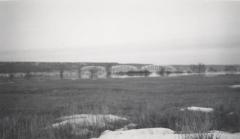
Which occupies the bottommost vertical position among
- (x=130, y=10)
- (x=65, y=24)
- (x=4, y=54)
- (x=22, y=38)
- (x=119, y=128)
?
(x=119, y=128)

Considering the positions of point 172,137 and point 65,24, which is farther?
point 65,24

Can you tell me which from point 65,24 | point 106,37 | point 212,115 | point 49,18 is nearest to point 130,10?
point 106,37

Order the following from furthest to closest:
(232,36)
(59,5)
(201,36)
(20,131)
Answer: (201,36) < (232,36) < (59,5) < (20,131)

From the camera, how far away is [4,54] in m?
3.36

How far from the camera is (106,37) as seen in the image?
3906 millimetres

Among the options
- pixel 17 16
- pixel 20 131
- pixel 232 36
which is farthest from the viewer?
pixel 232 36

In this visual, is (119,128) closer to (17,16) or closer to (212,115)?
(212,115)

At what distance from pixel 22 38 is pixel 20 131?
4.70 feet

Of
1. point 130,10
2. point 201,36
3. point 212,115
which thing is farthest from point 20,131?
point 201,36

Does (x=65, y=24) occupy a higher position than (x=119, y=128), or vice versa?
(x=65, y=24)

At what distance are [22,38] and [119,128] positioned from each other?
6.93ft

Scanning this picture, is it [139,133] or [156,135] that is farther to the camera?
[139,133]

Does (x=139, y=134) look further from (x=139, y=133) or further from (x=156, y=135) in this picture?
(x=156, y=135)

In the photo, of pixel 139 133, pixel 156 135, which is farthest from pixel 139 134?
pixel 156 135
